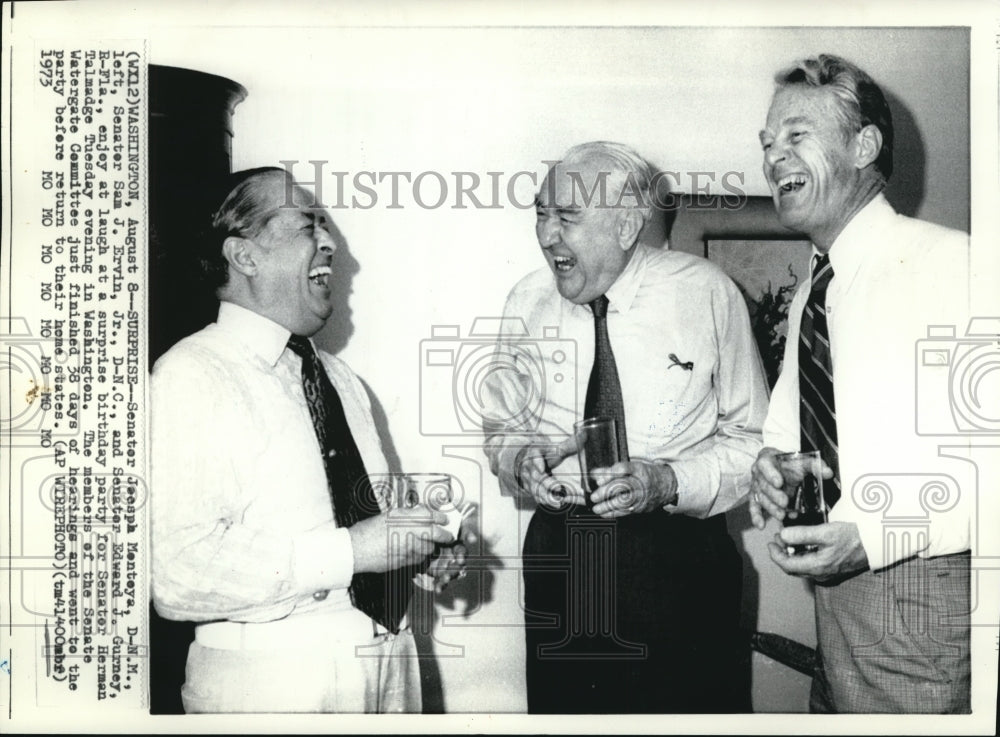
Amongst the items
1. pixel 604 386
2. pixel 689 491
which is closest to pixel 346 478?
pixel 604 386

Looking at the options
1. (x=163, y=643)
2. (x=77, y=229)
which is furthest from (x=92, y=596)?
(x=77, y=229)

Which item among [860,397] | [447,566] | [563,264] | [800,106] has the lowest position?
[447,566]

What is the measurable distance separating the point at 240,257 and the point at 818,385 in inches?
38.0

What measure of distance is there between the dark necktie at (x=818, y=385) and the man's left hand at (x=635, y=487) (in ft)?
0.78

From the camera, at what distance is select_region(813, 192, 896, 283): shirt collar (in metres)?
1.76

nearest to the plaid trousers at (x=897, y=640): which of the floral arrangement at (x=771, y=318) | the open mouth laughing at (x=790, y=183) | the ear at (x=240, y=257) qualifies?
the floral arrangement at (x=771, y=318)

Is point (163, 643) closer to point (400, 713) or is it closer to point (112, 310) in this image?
point (400, 713)

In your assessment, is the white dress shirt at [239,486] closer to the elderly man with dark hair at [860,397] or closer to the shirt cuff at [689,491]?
the shirt cuff at [689,491]

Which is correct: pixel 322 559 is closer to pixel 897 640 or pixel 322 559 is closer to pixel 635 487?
pixel 635 487

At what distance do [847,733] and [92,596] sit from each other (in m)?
1.27

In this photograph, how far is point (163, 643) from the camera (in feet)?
5.72

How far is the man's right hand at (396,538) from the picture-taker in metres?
1.71

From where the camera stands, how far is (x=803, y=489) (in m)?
1.75

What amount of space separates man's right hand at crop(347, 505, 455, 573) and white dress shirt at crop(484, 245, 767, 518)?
0.44 ft
